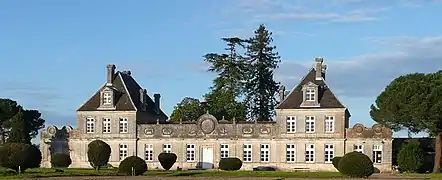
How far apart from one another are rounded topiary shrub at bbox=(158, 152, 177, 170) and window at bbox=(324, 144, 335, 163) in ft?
40.2

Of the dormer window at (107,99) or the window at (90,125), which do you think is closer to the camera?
the dormer window at (107,99)

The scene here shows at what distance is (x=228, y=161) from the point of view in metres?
64.9

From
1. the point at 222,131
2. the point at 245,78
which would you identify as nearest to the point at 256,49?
the point at 245,78

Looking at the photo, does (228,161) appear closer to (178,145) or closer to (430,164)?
(178,145)

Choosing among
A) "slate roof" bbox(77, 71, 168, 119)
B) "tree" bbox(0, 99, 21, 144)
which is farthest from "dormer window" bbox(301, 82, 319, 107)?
"tree" bbox(0, 99, 21, 144)

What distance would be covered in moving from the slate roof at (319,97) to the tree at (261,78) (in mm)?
16305

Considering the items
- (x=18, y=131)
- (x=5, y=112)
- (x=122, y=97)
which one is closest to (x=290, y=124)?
(x=122, y=97)

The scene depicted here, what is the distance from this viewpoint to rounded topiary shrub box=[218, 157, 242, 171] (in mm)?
64562

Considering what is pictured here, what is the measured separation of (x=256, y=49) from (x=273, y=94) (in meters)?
5.08

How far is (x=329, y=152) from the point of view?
6769cm

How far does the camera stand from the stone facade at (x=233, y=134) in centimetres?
6725

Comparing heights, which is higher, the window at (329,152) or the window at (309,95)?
the window at (309,95)

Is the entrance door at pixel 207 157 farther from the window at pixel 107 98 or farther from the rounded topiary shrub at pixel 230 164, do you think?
the window at pixel 107 98

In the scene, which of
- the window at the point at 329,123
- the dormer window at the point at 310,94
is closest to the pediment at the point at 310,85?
the dormer window at the point at 310,94
